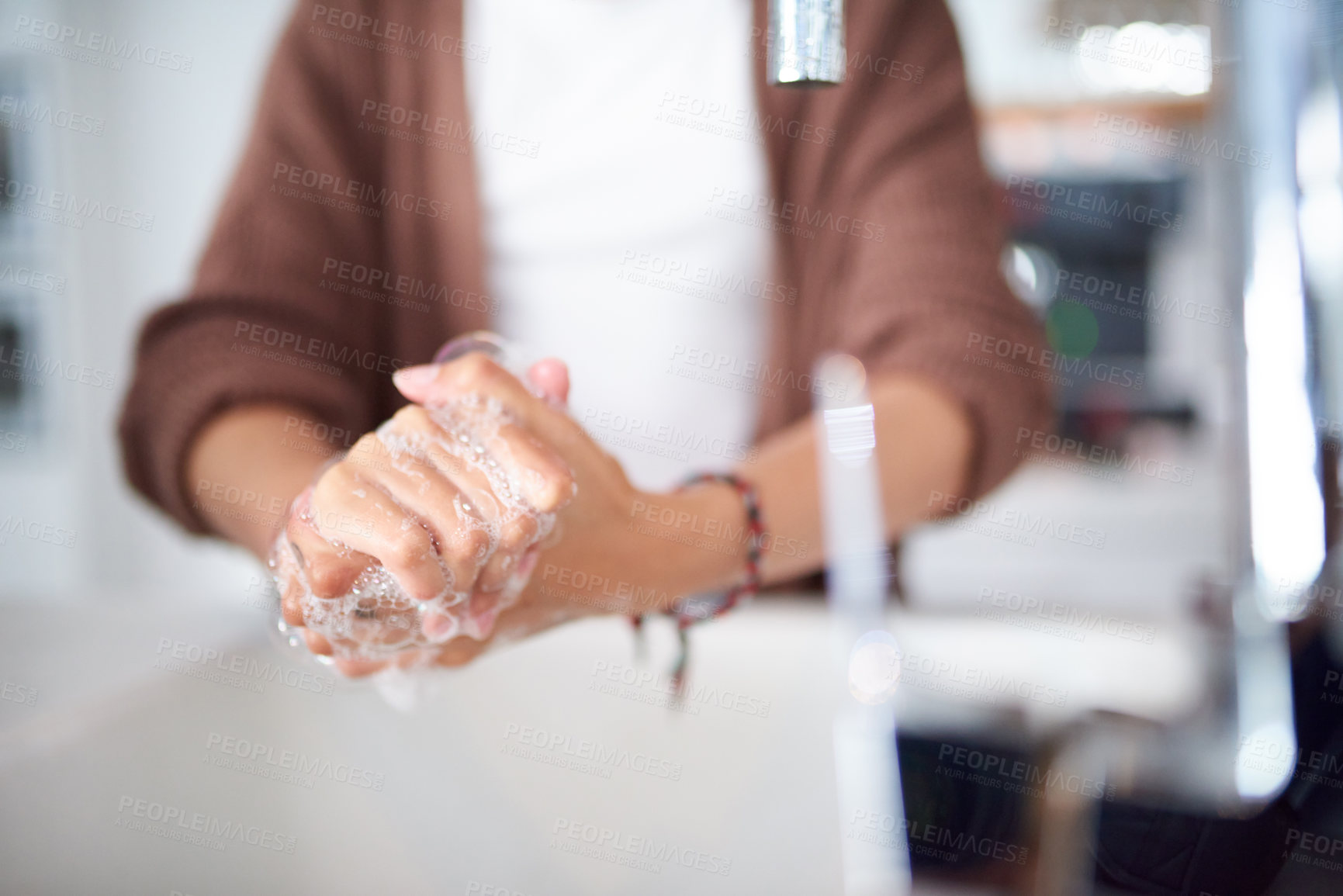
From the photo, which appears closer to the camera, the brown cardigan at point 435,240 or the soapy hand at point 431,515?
the soapy hand at point 431,515

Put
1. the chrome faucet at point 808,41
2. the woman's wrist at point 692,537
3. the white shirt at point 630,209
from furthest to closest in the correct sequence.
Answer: the white shirt at point 630,209 < the woman's wrist at point 692,537 < the chrome faucet at point 808,41

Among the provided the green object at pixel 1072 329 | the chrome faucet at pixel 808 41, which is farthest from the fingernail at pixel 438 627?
the green object at pixel 1072 329

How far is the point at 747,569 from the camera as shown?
34 cm

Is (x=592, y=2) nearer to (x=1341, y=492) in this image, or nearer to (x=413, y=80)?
(x=413, y=80)

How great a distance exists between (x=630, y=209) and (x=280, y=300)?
20 cm

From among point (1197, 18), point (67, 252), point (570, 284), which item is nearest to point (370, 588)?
point (570, 284)

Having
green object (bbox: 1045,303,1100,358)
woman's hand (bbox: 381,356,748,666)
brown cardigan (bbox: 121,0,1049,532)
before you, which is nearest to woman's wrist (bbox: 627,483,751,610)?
woman's hand (bbox: 381,356,748,666)

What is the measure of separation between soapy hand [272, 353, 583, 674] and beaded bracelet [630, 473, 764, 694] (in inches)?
3.7

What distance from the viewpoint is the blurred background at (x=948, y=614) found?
1.17 ft

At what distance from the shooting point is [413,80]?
47 cm

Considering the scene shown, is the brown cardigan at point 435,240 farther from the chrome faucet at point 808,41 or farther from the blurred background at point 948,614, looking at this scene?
the chrome faucet at point 808,41

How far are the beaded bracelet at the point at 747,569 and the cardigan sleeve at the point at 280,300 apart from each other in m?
0.19

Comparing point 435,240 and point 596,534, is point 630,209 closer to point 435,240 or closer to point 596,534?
point 435,240

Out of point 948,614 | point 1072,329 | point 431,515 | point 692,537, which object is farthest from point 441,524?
point 1072,329
